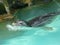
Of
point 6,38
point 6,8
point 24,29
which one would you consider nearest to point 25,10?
point 6,8

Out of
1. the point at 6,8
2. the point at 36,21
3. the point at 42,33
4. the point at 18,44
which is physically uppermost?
the point at 6,8

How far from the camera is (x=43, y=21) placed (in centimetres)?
905

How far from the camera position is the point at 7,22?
935 centimetres

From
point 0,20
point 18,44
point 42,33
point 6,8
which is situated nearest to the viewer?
point 18,44

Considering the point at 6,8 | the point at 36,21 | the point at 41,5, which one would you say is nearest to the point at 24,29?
the point at 36,21

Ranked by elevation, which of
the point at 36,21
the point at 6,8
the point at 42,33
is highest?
the point at 6,8

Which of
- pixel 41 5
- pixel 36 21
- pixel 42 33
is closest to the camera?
pixel 42 33

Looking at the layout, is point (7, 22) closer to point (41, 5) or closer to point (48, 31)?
point (48, 31)

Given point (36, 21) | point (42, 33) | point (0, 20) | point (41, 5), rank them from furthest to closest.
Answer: point (41, 5), point (0, 20), point (36, 21), point (42, 33)

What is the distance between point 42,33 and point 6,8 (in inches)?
117

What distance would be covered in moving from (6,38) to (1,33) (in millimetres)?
543

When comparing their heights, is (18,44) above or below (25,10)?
below

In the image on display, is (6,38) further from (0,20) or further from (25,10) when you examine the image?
(25,10)

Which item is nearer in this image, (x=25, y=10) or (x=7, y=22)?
(x=7, y=22)
